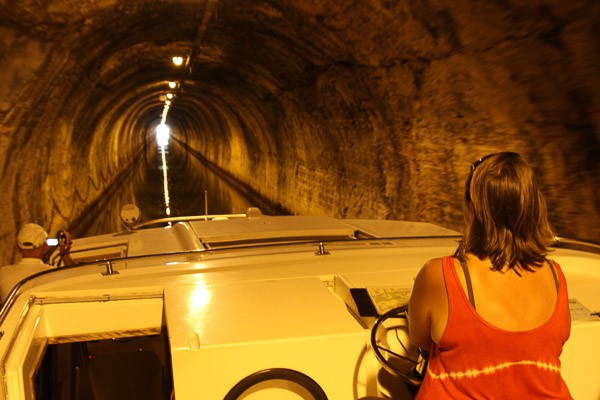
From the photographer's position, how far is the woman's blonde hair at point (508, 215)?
155cm

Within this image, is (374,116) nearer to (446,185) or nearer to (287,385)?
(446,185)

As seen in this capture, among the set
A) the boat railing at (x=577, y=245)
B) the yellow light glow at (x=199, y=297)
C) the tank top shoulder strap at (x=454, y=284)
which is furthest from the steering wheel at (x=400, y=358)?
the boat railing at (x=577, y=245)

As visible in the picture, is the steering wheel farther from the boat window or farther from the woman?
the boat window

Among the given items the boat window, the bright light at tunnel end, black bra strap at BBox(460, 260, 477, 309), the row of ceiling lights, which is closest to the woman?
black bra strap at BBox(460, 260, 477, 309)

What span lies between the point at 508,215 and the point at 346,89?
6832 mm

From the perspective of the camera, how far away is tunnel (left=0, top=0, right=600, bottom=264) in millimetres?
4543

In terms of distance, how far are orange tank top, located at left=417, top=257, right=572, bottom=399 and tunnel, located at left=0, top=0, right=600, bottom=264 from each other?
3190 mm

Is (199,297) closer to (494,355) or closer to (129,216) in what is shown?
(494,355)

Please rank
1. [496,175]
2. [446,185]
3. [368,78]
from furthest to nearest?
[368,78] < [446,185] < [496,175]

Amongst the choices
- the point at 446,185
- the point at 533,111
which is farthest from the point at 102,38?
the point at 533,111

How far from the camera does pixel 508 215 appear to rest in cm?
156

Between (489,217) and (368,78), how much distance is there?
6164mm

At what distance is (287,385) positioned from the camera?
1903 mm

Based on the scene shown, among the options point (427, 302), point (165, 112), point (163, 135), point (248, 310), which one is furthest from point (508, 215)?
point (163, 135)
